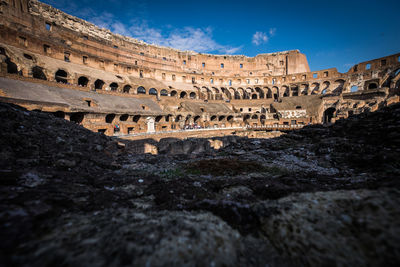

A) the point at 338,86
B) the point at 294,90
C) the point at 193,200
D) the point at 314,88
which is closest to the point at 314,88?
the point at 314,88

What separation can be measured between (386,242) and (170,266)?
247 centimetres

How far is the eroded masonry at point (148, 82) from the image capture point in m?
18.8

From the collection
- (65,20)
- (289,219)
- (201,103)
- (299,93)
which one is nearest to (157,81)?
(201,103)

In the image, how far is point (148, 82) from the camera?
35.1 m

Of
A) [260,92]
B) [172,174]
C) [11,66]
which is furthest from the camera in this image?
[260,92]

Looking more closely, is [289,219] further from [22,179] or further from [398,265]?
[22,179]

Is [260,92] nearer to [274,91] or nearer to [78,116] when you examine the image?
[274,91]

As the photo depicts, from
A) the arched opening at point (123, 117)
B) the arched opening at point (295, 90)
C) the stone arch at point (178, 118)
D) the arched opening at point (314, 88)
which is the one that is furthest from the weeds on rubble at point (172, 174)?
the arched opening at point (314, 88)

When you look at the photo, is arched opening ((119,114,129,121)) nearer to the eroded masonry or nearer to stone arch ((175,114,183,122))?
the eroded masonry

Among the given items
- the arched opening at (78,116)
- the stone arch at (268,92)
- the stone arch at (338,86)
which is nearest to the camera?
the arched opening at (78,116)

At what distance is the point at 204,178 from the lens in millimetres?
5715

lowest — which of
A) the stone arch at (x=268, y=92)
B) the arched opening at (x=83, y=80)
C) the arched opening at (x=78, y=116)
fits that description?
the arched opening at (x=78, y=116)

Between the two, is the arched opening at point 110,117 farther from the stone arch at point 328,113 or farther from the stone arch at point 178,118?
the stone arch at point 328,113

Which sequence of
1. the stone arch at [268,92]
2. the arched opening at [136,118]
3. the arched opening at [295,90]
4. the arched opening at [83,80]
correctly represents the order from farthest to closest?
the stone arch at [268,92], the arched opening at [295,90], the arched opening at [83,80], the arched opening at [136,118]
